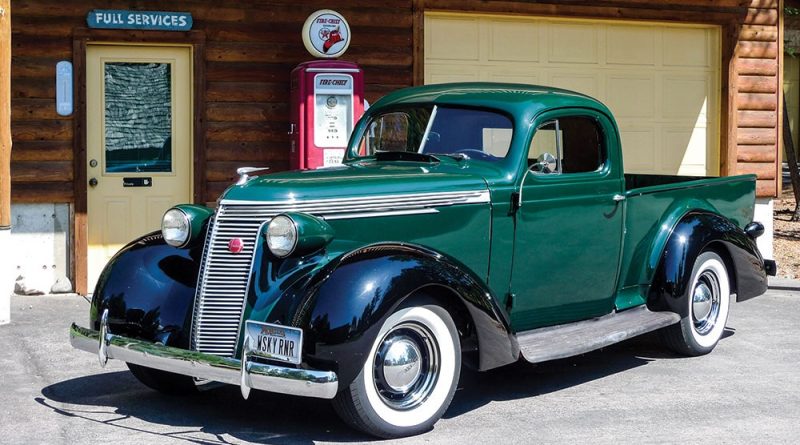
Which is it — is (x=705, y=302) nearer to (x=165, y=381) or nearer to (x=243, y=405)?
(x=243, y=405)

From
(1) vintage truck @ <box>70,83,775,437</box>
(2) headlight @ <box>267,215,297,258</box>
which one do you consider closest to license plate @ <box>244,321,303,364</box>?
(1) vintage truck @ <box>70,83,775,437</box>

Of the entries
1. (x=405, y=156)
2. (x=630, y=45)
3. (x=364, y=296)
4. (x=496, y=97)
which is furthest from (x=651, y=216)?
(x=630, y=45)

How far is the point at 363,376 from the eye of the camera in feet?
16.8

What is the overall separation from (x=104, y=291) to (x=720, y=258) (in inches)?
160

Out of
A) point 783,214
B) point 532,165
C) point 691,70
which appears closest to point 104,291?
point 532,165

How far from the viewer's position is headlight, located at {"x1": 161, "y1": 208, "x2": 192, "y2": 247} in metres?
5.87

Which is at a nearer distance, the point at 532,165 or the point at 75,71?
the point at 532,165

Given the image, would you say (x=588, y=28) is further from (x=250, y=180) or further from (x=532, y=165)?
(x=250, y=180)

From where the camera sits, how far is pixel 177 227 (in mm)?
5883

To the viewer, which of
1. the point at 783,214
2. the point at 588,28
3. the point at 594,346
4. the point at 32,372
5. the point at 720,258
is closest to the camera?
the point at 594,346

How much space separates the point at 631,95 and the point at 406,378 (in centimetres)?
723

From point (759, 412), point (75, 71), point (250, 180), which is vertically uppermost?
point (75, 71)

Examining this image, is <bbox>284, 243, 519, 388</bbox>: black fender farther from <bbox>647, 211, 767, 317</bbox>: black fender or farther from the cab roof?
<bbox>647, 211, 767, 317</bbox>: black fender

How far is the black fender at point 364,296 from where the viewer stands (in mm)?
4988
